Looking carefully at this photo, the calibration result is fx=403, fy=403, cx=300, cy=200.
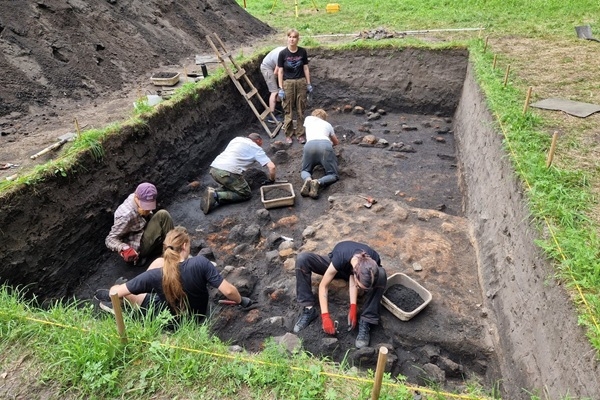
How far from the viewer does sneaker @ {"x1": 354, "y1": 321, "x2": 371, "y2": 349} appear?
3.97 m

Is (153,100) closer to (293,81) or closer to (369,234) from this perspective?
(293,81)

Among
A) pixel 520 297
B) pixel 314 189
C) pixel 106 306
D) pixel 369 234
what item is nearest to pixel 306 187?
pixel 314 189

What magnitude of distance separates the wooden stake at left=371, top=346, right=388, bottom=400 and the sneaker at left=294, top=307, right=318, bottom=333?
1.84 m

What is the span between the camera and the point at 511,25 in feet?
38.2

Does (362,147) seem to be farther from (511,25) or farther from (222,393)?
(511,25)

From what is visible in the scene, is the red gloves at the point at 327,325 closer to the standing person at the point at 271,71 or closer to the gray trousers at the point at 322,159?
the gray trousers at the point at 322,159

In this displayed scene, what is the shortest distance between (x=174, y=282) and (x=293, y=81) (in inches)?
220

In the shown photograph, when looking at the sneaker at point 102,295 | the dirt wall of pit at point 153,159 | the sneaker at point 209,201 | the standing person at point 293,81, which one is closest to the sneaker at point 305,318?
the sneaker at point 102,295

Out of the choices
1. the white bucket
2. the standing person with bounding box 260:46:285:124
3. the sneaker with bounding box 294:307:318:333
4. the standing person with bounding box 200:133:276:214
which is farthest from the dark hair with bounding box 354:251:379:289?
the standing person with bounding box 260:46:285:124

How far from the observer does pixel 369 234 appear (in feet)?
18.0

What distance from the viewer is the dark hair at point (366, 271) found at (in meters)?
3.82

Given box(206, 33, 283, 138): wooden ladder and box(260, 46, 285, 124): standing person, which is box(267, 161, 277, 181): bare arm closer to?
box(206, 33, 283, 138): wooden ladder

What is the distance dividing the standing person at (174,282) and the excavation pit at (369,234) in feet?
2.16

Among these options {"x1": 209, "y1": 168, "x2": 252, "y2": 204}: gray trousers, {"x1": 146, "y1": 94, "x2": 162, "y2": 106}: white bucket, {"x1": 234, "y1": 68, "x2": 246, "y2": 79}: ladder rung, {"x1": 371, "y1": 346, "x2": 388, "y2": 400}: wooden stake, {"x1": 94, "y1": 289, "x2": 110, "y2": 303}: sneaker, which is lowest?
{"x1": 94, "y1": 289, "x2": 110, "y2": 303}: sneaker
